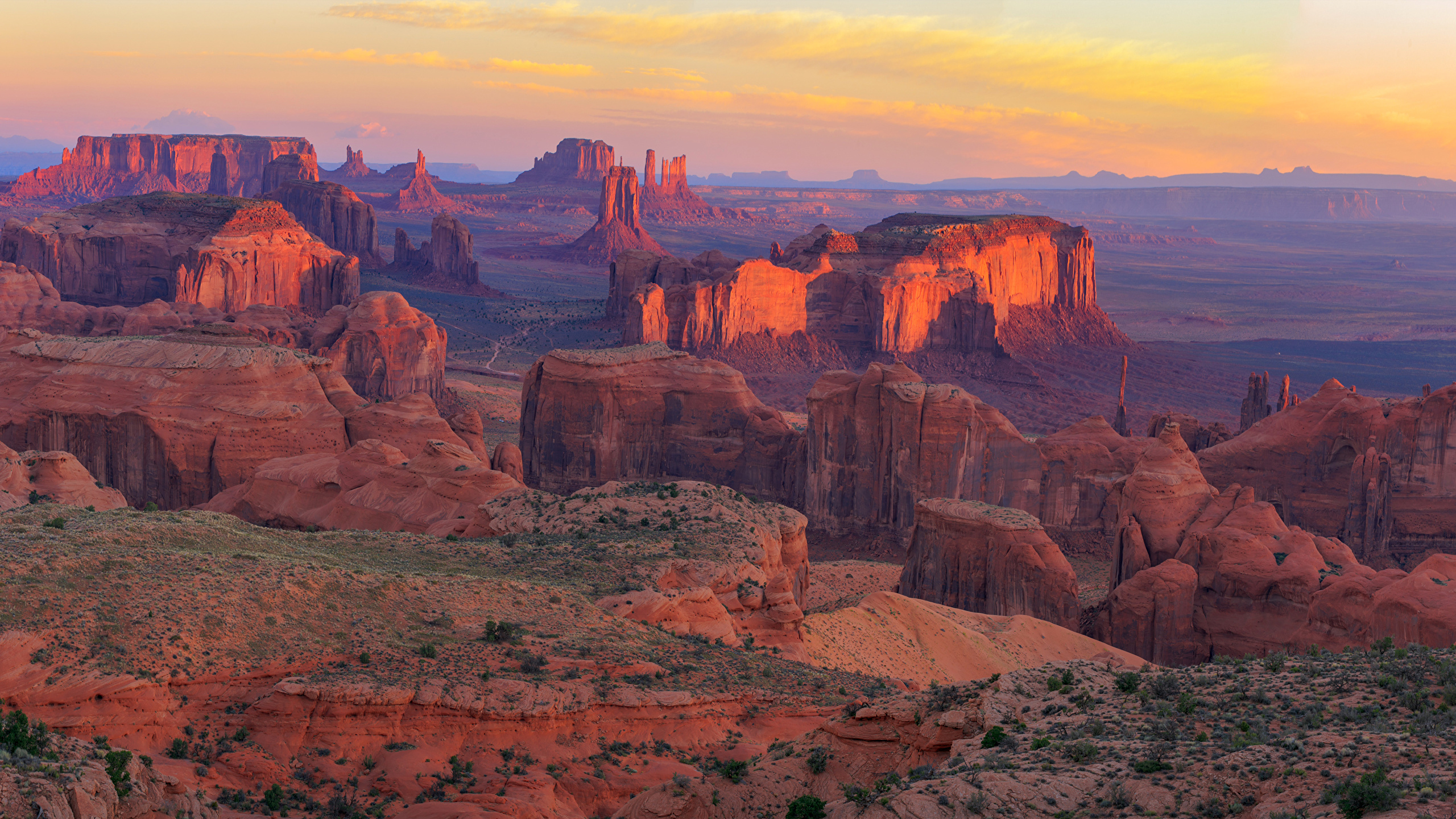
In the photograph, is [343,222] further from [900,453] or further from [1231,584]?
[1231,584]

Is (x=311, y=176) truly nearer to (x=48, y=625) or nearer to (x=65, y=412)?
(x=65, y=412)

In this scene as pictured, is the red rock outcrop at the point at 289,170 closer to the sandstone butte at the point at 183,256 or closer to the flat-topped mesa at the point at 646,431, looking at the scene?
the sandstone butte at the point at 183,256

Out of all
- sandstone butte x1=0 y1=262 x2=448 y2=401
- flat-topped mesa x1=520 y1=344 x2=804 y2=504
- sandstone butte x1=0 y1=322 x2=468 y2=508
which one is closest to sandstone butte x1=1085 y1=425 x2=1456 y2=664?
flat-topped mesa x1=520 y1=344 x2=804 y2=504

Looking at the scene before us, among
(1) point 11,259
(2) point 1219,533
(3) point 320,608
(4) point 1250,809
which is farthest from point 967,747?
(1) point 11,259

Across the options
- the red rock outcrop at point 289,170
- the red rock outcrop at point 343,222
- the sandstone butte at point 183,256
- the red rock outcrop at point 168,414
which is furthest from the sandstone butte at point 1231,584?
the red rock outcrop at point 289,170

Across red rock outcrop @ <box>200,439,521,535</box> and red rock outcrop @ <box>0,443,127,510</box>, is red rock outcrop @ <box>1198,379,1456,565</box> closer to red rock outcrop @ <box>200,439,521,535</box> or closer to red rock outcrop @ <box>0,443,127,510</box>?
red rock outcrop @ <box>200,439,521,535</box>

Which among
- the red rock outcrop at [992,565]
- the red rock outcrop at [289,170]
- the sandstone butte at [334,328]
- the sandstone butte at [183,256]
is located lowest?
the red rock outcrop at [992,565]
